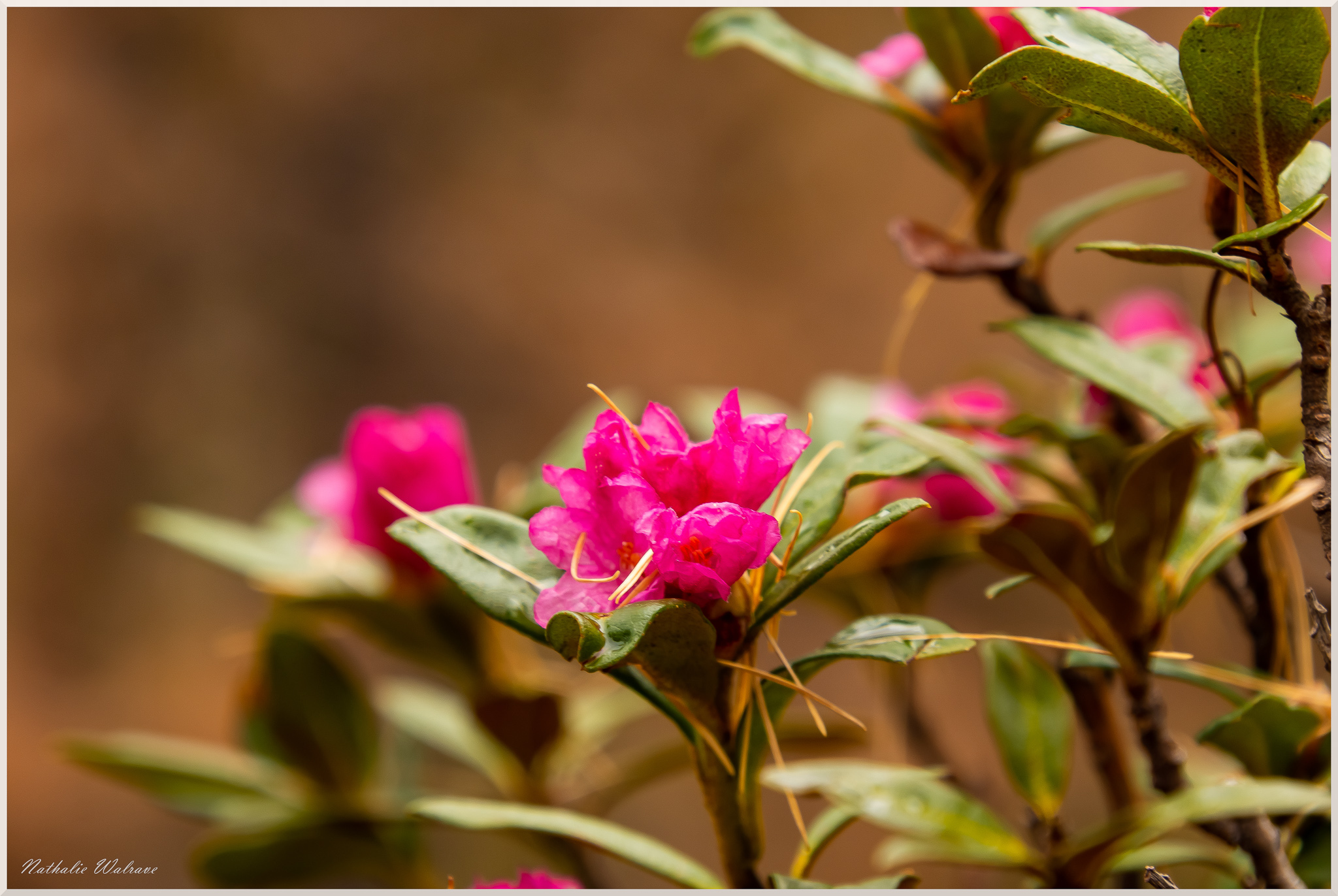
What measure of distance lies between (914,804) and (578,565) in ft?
0.83

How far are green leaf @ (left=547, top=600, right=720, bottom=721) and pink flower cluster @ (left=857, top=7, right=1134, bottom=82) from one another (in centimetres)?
40

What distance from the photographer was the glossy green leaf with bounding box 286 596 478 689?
781 millimetres

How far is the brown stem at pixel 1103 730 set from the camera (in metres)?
0.61

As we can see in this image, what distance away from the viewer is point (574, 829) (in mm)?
505

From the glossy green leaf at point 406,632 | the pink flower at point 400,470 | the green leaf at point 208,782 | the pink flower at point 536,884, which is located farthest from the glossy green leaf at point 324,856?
the pink flower at point 536,884

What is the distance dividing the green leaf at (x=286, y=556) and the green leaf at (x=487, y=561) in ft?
1.19

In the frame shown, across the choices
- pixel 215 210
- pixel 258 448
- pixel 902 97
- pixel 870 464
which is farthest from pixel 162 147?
pixel 870 464

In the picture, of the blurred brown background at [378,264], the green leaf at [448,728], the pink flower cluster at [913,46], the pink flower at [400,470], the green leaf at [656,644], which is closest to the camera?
the green leaf at [656,644]

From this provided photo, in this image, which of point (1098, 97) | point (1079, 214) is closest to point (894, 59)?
point (1079, 214)

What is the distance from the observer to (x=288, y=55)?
2.27m

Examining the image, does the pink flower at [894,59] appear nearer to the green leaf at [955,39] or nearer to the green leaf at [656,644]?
the green leaf at [955,39]

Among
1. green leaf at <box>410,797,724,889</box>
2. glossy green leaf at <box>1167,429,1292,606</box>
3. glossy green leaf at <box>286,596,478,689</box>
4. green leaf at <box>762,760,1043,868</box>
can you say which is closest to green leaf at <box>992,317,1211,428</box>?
glossy green leaf at <box>1167,429,1292,606</box>

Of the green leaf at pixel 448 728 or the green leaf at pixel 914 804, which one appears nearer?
the green leaf at pixel 914 804

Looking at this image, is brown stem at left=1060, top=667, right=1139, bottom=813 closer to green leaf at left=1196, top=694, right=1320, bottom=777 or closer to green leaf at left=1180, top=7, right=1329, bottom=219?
green leaf at left=1196, top=694, right=1320, bottom=777
